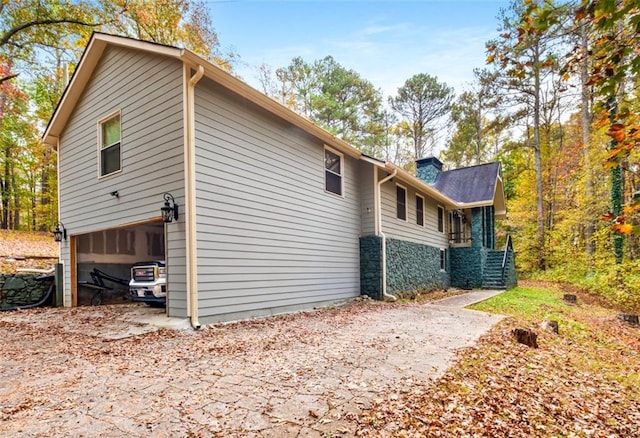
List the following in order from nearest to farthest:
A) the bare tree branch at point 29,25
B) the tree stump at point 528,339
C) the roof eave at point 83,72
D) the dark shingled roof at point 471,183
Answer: the tree stump at point 528,339
the roof eave at point 83,72
the bare tree branch at point 29,25
the dark shingled roof at point 471,183

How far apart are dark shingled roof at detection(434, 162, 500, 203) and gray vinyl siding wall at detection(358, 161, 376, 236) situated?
7388mm

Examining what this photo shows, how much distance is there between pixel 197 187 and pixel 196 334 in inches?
91.0

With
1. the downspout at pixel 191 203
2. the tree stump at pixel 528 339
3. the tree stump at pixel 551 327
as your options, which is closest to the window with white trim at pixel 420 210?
the tree stump at pixel 551 327

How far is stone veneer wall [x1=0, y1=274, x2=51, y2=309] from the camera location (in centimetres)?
819

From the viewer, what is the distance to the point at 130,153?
6855 millimetres

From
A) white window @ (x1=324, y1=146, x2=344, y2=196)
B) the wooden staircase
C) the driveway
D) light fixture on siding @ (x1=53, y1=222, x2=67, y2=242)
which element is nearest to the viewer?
the driveway

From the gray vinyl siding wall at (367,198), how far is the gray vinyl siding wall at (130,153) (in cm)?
567

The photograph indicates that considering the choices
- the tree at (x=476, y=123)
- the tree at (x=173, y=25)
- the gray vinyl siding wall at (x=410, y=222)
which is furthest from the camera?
the tree at (x=476, y=123)

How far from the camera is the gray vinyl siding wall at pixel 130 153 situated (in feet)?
19.3

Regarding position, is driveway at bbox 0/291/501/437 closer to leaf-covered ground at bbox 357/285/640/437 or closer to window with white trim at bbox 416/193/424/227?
leaf-covered ground at bbox 357/285/640/437

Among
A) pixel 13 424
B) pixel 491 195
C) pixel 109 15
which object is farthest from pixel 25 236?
pixel 491 195

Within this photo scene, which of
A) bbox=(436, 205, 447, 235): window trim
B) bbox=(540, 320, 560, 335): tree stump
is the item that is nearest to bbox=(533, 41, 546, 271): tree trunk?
bbox=(436, 205, 447, 235): window trim

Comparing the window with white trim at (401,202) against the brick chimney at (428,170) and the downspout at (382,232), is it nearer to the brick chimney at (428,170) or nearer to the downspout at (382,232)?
the downspout at (382,232)

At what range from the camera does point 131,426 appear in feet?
8.25
